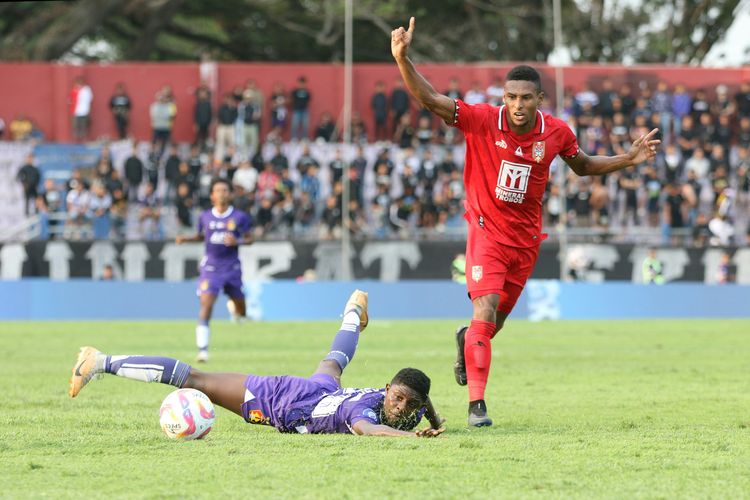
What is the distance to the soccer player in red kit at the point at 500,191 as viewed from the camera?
9570mm

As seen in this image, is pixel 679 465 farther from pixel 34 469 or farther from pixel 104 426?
pixel 104 426

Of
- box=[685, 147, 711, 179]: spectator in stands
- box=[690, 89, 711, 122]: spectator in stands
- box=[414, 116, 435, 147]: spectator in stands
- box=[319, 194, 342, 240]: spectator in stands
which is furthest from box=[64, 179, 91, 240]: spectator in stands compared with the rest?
box=[690, 89, 711, 122]: spectator in stands

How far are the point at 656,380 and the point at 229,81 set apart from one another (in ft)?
91.7

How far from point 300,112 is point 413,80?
30.1 metres

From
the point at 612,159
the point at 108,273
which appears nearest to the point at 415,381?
the point at 612,159

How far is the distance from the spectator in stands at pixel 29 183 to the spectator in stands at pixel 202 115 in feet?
15.6

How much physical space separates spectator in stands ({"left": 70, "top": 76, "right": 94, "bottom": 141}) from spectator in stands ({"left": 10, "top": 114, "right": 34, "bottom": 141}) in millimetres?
1298

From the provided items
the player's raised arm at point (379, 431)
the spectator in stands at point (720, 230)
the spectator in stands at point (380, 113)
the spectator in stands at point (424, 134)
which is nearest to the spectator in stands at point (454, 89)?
the spectator in stands at point (424, 134)

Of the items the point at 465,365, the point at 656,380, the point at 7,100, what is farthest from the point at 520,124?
the point at 7,100

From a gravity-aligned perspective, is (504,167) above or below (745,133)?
below

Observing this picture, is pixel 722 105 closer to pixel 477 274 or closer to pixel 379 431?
pixel 477 274

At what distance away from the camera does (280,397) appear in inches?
348

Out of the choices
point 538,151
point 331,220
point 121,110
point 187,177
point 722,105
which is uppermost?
point 722,105

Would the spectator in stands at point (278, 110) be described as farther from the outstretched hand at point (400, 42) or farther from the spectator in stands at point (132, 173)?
the outstretched hand at point (400, 42)
